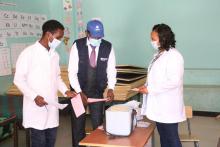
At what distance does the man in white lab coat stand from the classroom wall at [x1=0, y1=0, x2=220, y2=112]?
284 centimetres

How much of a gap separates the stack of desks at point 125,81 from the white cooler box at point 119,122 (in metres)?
1.89

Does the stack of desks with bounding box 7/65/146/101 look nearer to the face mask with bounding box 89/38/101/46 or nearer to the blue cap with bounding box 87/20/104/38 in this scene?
the face mask with bounding box 89/38/101/46

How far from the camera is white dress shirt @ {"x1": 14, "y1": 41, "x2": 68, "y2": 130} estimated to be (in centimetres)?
261

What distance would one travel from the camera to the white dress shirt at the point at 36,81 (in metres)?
2.61

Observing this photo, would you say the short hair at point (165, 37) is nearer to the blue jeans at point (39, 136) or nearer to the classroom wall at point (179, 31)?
the blue jeans at point (39, 136)

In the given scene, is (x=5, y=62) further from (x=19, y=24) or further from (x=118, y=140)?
(x=118, y=140)

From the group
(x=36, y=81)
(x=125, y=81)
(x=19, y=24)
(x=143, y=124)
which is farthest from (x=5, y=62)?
(x=143, y=124)

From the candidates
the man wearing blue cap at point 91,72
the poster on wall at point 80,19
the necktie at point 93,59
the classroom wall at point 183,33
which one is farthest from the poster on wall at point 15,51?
the necktie at point 93,59

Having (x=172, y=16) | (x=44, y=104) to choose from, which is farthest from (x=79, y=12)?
(x=44, y=104)

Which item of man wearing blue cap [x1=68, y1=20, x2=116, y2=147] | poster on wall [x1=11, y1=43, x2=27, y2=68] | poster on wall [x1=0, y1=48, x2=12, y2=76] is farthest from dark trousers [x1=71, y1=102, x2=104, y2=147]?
poster on wall [x1=11, y1=43, x2=27, y2=68]

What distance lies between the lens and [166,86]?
8.75 ft

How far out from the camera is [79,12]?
619 cm

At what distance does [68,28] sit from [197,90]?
9.18ft

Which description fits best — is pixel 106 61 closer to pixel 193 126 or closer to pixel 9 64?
pixel 9 64
